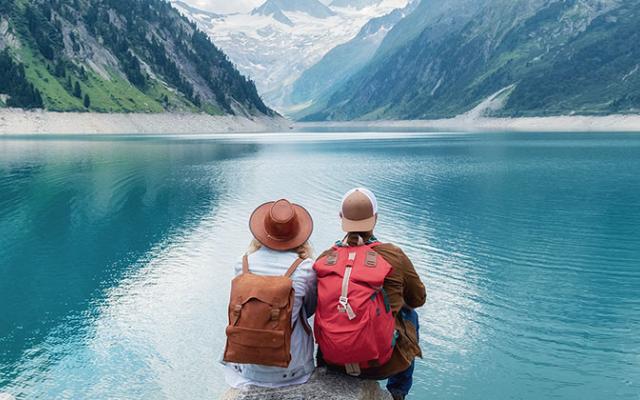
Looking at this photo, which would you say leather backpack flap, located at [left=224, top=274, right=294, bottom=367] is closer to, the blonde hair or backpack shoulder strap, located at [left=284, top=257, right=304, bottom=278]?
backpack shoulder strap, located at [left=284, top=257, right=304, bottom=278]

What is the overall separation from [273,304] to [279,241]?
92cm

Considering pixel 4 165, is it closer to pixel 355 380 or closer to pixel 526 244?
pixel 526 244

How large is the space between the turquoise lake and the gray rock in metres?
6.48

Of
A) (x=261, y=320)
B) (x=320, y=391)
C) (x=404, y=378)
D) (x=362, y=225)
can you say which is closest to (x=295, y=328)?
(x=261, y=320)

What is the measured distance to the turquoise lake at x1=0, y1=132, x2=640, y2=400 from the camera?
47.8 feet

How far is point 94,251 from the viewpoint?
2769 cm

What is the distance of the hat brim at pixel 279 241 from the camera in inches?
295

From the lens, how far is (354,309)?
7.02 meters

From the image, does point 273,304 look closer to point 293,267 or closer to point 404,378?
point 293,267

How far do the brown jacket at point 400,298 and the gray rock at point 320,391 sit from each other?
223mm

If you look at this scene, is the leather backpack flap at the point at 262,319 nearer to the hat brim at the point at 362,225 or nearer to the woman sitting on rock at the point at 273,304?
the woman sitting on rock at the point at 273,304

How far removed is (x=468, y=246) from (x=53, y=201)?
31160 millimetres

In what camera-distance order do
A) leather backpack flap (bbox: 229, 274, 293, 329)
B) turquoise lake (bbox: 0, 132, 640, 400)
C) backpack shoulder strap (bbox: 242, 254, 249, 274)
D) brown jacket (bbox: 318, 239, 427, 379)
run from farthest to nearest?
turquoise lake (bbox: 0, 132, 640, 400), brown jacket (bbox: 318, 239, 427, 379), backpack shoulder strap (bbox: 242, 254, 249, 274), leather backpack flap (bbox: 229, 274, 293, 329)

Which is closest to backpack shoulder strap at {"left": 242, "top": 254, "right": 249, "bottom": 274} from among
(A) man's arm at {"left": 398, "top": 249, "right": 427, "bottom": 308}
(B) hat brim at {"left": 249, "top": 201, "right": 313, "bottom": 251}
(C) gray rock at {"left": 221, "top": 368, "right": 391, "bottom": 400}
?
(B) hat brim at {"left": 249, "top": 201, "right": 313, "bottom": 251}
